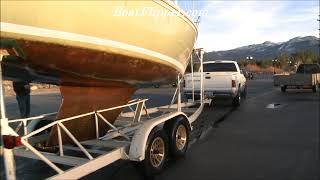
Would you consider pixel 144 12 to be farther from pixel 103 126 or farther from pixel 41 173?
pixel 41 173

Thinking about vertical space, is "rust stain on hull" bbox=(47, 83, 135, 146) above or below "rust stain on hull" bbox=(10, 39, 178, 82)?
below

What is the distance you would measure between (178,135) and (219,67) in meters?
9.00

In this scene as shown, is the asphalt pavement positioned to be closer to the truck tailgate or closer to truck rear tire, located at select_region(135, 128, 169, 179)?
truck rear tire, located at select_region(135, 128, 169, 179)

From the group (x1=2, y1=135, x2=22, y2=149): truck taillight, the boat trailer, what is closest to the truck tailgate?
the boat trailer

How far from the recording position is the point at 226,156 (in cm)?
707

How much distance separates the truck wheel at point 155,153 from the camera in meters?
5.69

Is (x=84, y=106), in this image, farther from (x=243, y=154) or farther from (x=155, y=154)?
(x=243, y=154)

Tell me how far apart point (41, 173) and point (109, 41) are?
2451 millimetres

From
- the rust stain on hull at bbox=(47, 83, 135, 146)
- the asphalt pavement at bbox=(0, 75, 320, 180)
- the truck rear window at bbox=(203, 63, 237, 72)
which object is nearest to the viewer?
the rust stain on hull at bbox=(47, 83, 135, 146)

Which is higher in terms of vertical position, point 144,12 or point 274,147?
point 144,12

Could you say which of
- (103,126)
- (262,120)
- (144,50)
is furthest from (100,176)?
(262,120)

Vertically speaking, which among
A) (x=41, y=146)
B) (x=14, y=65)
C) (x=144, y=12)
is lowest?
(x=41, y=146)

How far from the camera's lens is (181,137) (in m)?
7.11

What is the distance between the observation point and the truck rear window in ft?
51.2
